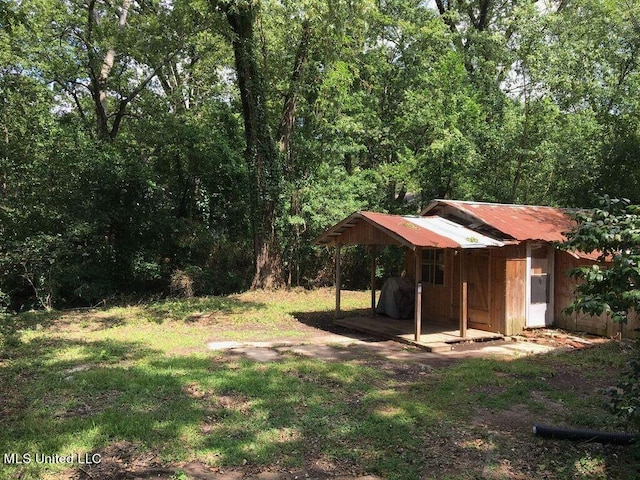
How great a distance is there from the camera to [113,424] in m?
5.09

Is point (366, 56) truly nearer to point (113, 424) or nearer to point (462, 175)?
point (462, 175)

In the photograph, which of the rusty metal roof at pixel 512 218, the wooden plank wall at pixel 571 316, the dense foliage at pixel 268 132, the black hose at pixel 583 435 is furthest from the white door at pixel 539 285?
the dense foliage at pixel 268 132

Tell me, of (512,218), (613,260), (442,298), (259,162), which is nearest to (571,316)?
(512,218)

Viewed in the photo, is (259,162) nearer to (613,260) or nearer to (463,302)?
(463,302)

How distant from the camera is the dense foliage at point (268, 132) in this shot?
15047 millimetres

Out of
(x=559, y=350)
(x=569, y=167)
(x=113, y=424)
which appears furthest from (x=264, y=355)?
(x=569, y=167)

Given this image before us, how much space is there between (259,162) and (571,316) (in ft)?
33.3

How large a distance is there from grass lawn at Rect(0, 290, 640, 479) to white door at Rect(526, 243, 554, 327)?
1.66 m

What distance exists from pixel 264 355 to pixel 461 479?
16.0 ft

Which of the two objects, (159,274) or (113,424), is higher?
(159,274)

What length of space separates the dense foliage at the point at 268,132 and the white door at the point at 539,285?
22.3 feet

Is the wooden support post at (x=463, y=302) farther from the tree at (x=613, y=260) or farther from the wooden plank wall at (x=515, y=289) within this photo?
the tree at (x=613, y=260)

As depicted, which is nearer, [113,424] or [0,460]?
[0,460]

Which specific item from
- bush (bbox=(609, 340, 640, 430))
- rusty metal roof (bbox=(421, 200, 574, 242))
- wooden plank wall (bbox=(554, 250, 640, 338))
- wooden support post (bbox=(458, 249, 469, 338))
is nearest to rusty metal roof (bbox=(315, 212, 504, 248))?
rusty metal roof (bbox=(421, 200, 574, 242))
